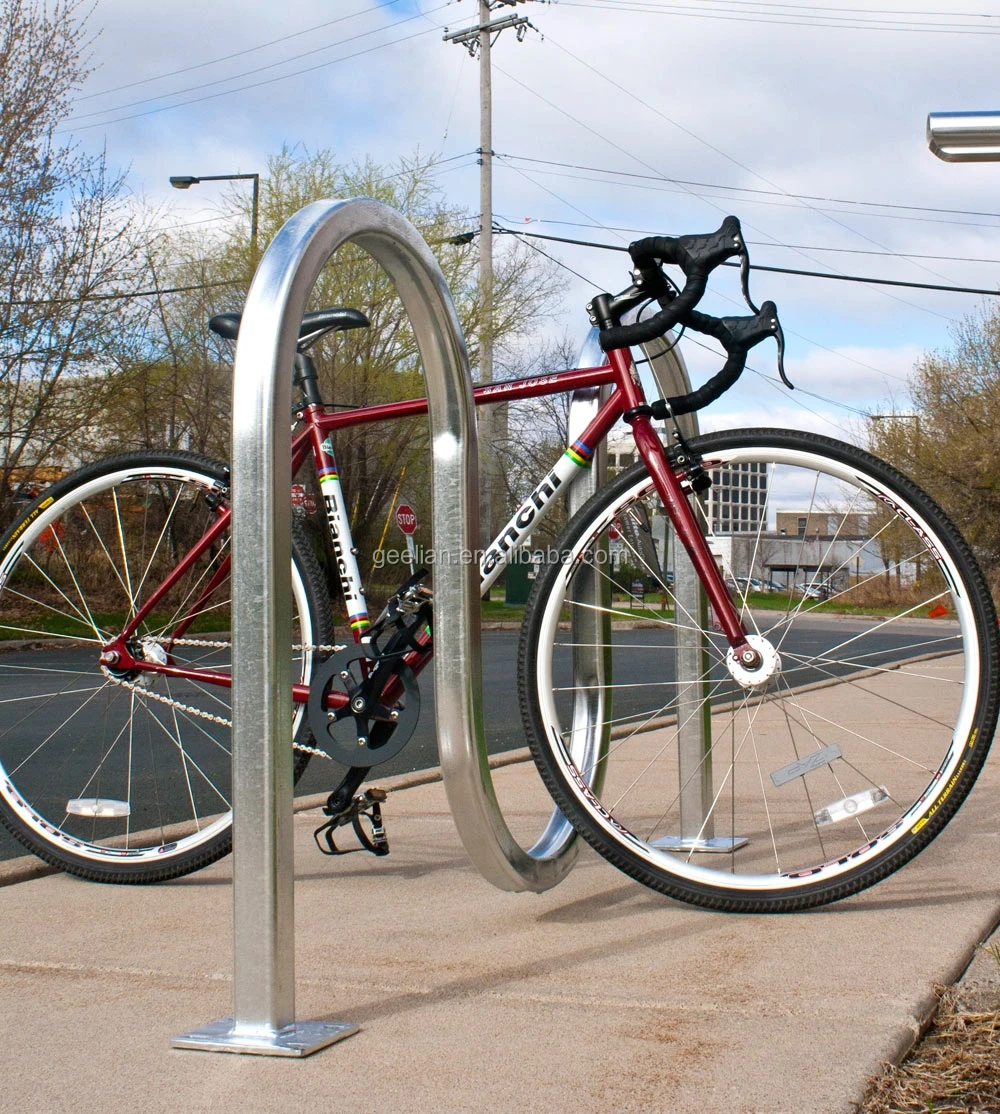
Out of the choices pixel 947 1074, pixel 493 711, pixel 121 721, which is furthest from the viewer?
pixel 493 711

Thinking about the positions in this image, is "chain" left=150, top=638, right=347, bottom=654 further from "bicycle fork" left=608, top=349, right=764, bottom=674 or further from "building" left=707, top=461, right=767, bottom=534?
"building" left=707, top=461, right=767, bottom=534

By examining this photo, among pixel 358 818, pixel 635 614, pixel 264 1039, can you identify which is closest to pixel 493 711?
pixel 635 614

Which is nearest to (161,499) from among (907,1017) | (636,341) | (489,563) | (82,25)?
(489,563)

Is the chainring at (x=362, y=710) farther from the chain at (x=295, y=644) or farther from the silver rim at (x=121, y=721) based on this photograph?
the silver rim at (x=121, y=721)

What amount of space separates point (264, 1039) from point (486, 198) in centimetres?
2712

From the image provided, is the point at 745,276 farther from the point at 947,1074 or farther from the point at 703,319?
the point at 947,1074

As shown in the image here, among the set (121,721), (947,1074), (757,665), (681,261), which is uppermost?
(681,261)

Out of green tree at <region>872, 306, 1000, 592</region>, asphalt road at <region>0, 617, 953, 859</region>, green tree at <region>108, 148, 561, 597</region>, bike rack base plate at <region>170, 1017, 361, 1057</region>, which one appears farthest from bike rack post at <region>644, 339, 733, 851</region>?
green tree at <region>872, 306, 1000, 592</region>

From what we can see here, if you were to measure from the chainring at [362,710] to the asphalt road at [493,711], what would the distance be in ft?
2.98

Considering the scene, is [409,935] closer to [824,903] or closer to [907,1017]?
[824,903]

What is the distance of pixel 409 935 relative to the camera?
306 centimetres

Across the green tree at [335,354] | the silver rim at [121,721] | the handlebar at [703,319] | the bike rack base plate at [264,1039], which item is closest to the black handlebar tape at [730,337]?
the handlebar at [703,319]

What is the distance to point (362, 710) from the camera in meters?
3.30

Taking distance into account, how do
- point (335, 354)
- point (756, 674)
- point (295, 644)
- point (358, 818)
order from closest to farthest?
point (756, 674) → point (358, 818) → point (295, 644) → point (335, 354)
